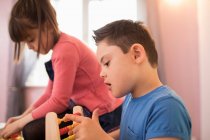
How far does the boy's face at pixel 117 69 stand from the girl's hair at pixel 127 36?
2 centimetres

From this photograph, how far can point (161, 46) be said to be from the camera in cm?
191

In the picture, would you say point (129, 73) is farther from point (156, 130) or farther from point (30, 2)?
point (30, 2)

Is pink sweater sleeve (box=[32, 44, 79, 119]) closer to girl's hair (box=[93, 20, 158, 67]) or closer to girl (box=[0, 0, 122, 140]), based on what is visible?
girl (box=[0, 0, 122, 140])

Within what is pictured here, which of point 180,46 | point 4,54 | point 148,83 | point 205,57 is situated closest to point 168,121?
point 148,83

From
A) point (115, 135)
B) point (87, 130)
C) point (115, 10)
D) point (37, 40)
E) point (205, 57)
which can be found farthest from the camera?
point (115, 10)

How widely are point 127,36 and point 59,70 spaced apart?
0.30 meters

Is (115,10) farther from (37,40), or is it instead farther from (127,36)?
(127,36)

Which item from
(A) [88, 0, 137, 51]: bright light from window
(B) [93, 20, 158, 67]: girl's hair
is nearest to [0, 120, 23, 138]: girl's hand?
(B) [93, 20, 158, 67]: girl's hair

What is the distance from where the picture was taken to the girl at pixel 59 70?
842mm

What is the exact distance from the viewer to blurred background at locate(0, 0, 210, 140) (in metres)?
1.61

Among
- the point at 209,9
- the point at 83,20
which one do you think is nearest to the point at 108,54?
the point at 209,9

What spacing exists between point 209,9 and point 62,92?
38.4 inches

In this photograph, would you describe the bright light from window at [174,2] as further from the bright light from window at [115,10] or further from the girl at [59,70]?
the girl at [59,70]

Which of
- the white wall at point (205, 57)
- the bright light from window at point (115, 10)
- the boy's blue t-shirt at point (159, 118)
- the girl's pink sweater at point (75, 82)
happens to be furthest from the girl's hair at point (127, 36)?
the bright light from window at point (115, 10)
